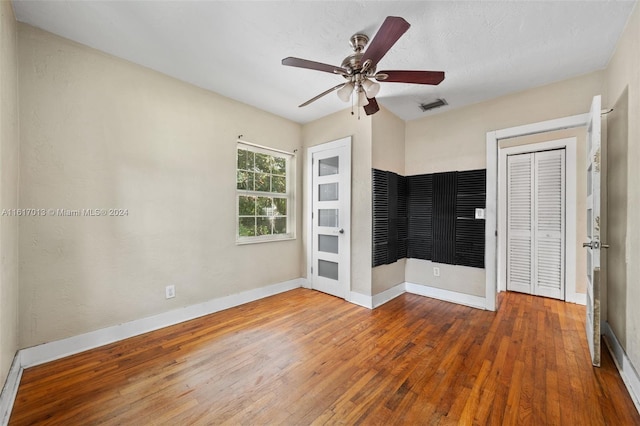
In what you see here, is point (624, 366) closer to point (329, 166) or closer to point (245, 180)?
point (329, 166)

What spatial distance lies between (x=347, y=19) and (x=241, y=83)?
1464 mm

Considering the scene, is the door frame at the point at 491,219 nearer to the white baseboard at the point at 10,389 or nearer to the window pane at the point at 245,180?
the window pane at the point at 245,180

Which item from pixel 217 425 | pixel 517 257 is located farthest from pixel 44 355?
pixel 517 257

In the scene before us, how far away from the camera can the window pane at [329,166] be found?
3725 millimetres

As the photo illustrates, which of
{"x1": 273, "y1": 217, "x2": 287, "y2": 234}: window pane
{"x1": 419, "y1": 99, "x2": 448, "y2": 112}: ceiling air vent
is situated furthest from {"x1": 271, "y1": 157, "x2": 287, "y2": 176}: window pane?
{"x1": 419, "y1": 99, "x2": 448, "y2": 112}: ceiling air vent

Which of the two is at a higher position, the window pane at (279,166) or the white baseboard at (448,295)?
the window pane at (279,166)

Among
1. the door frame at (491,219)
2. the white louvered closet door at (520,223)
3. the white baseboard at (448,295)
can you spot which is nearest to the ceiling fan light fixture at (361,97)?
the door frame at (491,219)

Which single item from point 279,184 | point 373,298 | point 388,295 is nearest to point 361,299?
point 373,298

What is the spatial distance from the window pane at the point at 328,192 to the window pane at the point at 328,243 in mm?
573

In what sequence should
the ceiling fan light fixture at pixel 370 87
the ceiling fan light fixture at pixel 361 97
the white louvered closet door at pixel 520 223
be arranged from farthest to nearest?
the white louvered closet door at pixel 520 223 < the ceiling fan light fixture at pixel 361 97 < the ceiling fan light fixture at pixel 370 87

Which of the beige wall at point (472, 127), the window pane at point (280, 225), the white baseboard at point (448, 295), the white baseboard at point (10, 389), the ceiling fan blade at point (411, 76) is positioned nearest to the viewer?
the white baseboard at point (10, 389)

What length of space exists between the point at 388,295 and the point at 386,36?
3.03 m

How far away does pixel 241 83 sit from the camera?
114 inches

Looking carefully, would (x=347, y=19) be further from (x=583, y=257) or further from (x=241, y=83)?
(x=583, y=257)
